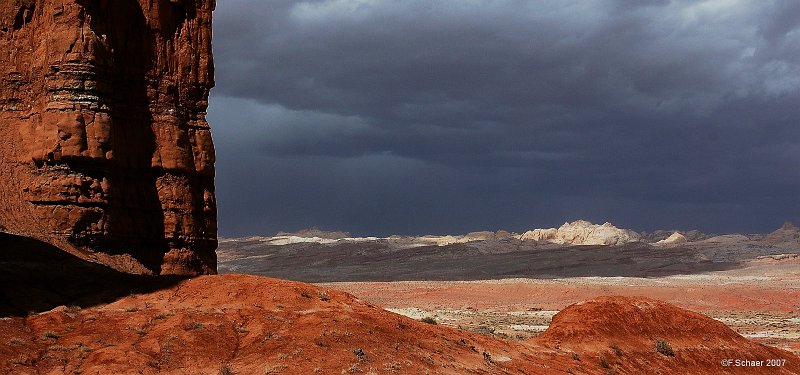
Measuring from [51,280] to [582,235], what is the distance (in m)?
124

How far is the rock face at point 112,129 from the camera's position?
2473 centimetres

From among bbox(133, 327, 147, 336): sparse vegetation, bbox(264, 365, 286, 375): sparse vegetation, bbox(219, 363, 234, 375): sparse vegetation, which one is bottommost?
bbox(264, 365, 286, 375): sparse vegetation

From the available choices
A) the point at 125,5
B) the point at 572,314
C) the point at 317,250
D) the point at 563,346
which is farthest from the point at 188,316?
the point at 317,250

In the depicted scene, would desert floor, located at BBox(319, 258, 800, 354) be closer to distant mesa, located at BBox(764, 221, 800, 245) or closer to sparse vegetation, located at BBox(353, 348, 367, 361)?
sparse vegetation, located at BBox(353, 348, 367, 361)

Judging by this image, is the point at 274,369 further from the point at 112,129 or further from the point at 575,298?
the point at 575,298

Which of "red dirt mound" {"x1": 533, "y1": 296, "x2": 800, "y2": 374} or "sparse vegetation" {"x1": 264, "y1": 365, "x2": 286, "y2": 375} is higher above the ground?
"sparse vegetation" {"x1": 264, "y1": 365, "x2": 286, "y2": 375}

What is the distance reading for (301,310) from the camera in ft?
61.5

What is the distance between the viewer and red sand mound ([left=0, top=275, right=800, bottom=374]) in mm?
15062

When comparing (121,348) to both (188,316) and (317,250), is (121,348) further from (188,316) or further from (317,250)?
(317,250)

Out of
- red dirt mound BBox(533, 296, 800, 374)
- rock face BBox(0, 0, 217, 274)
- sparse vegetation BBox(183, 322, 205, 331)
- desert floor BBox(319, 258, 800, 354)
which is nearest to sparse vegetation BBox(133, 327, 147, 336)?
sparse vegetation BBox(183, 322, 205, 331)

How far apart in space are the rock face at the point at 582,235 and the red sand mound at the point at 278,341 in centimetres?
11067

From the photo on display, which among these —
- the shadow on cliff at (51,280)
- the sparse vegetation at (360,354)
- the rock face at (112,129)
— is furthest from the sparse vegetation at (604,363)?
the rock face at (112,129)

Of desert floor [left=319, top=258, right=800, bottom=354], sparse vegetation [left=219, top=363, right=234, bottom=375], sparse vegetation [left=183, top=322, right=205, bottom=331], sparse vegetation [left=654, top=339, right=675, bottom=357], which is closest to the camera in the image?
sparse vegetation [left=219, top=363, right=234, bottom=375]

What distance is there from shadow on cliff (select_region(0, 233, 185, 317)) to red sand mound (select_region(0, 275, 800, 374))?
2.56ft
